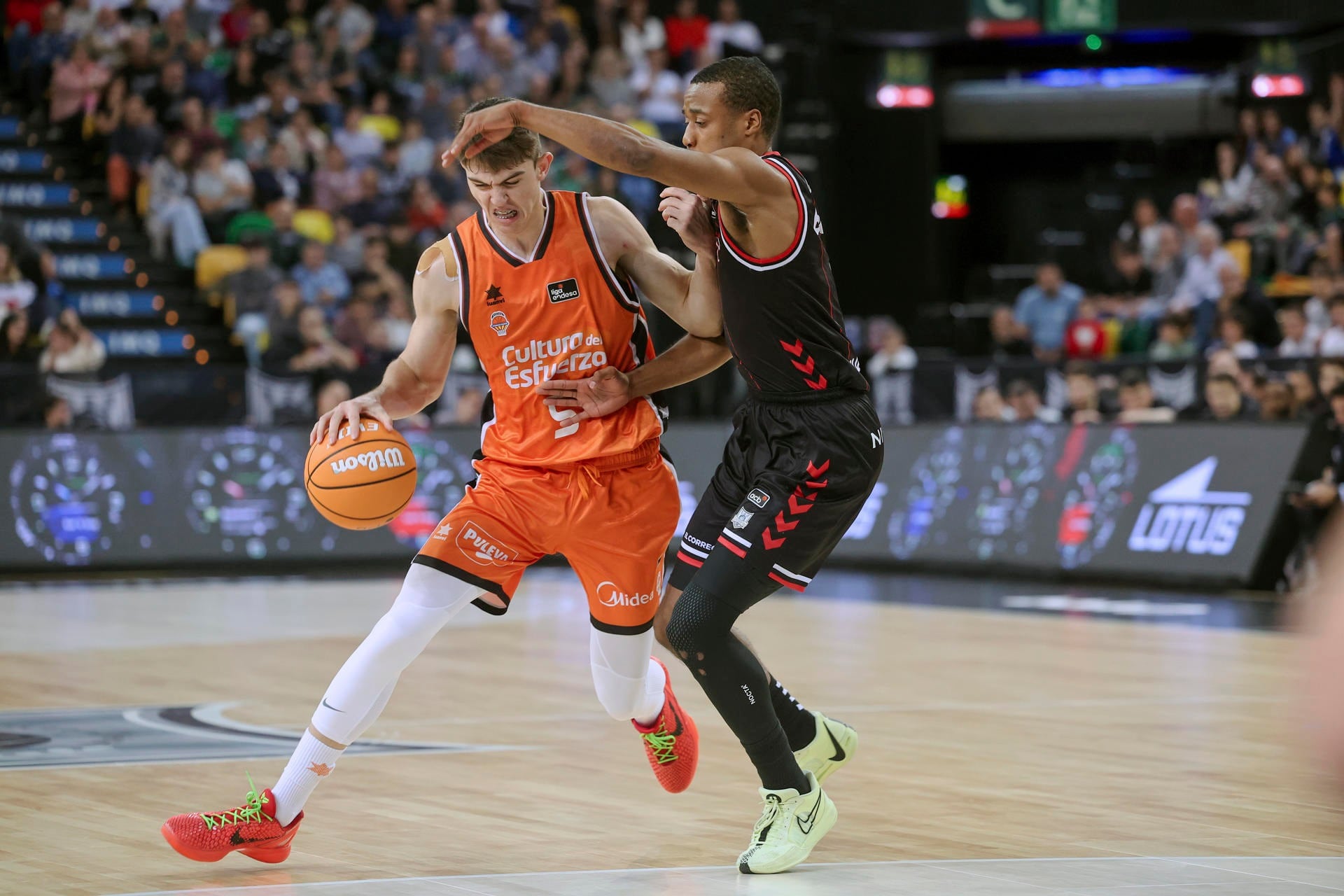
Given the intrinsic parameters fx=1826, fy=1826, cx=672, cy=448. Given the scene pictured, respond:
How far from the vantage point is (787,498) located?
5000 mm

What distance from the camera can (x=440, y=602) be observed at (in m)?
5.03

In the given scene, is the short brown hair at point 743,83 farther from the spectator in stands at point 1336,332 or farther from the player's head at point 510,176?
the spectator in stands at point 1336,332

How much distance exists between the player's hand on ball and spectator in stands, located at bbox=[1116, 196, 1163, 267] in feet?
44.7

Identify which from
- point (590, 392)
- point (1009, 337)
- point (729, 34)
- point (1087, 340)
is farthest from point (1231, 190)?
point (590, 392)

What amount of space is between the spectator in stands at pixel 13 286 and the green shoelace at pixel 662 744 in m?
10.6

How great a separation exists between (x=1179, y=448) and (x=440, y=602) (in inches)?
332

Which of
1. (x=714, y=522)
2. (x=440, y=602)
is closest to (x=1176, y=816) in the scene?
(x=714, y=522)

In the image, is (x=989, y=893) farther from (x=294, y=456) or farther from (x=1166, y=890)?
(x=294, y=456)

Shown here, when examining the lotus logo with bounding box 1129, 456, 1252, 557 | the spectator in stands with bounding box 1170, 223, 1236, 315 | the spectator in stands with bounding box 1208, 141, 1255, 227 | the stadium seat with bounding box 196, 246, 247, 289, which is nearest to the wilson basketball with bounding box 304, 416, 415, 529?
the lotus logo with bounding box 1129, 456, 1252, 557

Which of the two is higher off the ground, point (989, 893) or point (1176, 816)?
point (989, 893)

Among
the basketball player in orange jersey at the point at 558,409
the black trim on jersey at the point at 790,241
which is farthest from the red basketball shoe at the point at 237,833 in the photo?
the black trim on jersey at the point at 790,241

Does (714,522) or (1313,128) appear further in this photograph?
(1313,128)

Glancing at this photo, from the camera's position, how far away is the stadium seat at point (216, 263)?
653 inches

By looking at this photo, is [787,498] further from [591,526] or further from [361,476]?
[361,476]
